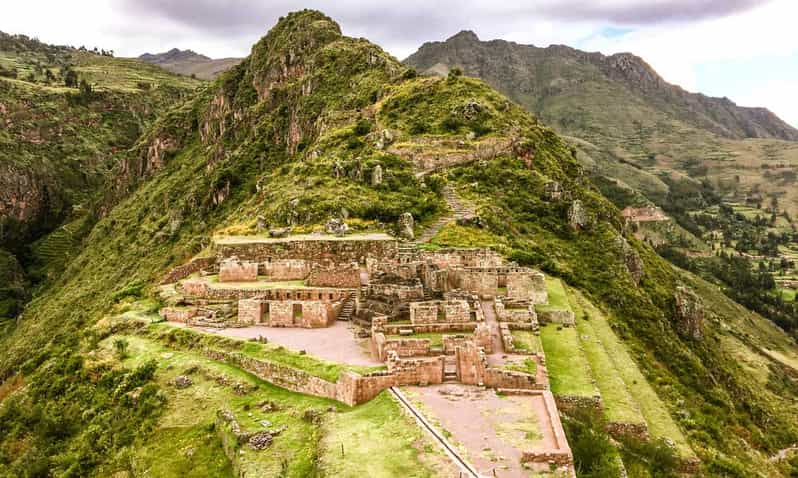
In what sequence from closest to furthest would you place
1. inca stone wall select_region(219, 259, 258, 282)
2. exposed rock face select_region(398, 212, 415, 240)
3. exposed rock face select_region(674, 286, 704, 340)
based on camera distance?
inca stone wall select_region(219, 259, 258, 282) → exposed rock face select_region(398, 212, 415, 240) → exposed rock face select_region(674, 286, 704, 340)

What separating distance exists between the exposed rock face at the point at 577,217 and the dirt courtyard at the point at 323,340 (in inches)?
883

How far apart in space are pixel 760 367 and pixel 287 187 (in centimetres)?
4442

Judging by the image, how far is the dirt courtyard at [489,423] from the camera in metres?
10.8

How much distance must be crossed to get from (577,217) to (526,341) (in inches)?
898

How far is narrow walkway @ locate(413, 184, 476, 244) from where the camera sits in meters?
34.1

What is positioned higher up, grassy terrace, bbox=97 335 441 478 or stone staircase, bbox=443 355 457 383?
stone staircase, bbox=443 355 457 383

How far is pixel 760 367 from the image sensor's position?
54625 mm

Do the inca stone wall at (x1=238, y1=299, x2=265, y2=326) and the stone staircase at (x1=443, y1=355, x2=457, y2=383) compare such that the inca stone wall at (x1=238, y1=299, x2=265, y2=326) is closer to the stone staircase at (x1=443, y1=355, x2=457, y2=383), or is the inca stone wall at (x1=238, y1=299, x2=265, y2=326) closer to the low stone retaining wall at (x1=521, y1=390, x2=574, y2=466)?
the stone staircase at (x1=443, y1=355, x2=457, y2=383)

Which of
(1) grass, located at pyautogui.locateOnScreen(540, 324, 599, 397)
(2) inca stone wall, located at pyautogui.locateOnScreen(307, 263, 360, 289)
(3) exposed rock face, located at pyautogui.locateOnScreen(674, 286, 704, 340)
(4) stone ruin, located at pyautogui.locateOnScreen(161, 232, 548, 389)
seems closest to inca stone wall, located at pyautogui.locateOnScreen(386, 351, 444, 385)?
(4) stone ruin, located at pyautogui.locateOnScreen(161, 232, 548, 389)

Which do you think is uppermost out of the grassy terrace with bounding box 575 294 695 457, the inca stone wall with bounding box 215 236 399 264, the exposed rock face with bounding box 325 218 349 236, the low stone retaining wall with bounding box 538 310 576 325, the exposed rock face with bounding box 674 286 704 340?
the exposed rock face with bounding box 325 218 349 236

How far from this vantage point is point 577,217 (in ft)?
129

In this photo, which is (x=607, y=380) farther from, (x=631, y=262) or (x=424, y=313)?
(x=631, y=262)

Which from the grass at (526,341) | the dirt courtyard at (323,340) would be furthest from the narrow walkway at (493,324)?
the dirt courtyard at (323,340)

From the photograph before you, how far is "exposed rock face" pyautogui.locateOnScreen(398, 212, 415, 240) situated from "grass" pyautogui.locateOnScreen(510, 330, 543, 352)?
47.1 feet
